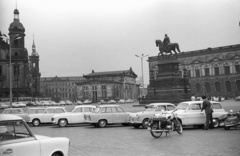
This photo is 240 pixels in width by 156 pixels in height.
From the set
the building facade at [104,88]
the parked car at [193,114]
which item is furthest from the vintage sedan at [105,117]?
the building facade at [104,88]

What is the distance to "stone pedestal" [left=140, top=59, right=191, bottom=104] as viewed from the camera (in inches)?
1334

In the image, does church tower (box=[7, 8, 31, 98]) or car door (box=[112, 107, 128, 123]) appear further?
church tower (box=[7, 8, 31, 98])

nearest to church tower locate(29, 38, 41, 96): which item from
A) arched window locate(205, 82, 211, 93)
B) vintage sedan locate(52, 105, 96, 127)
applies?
arched window locate(205, 82, 211, 93)

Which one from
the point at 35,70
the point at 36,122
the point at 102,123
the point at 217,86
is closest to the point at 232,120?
the point at 102,123

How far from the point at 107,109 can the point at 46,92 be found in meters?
142

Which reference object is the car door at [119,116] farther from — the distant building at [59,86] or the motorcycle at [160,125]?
the distant building at [59,86]

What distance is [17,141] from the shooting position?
18.7 ft

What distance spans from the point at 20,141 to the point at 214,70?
86485 mm

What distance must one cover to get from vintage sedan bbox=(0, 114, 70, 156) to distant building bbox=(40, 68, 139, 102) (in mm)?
103489

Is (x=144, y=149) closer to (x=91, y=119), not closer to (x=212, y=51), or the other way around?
(x=91, y=119)

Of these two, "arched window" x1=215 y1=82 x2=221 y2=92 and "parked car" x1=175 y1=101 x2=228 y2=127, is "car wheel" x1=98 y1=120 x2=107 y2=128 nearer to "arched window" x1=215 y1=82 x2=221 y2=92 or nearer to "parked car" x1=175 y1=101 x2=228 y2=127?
"parked car" x1=175 y1=101 x2=228 y2=127

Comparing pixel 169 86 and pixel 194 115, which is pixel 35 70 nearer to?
pixel 169 86

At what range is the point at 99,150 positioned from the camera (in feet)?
32.0

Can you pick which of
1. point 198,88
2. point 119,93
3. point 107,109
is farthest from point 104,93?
point 107,109
